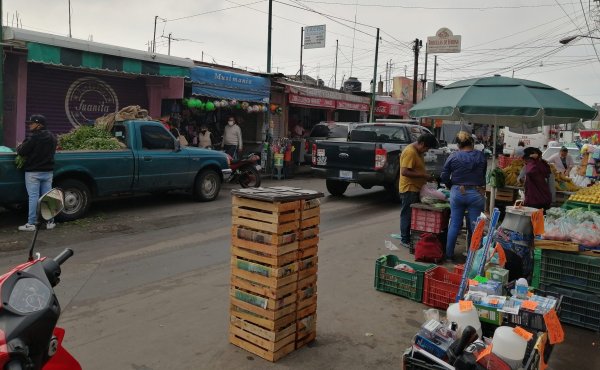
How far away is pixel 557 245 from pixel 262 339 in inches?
129

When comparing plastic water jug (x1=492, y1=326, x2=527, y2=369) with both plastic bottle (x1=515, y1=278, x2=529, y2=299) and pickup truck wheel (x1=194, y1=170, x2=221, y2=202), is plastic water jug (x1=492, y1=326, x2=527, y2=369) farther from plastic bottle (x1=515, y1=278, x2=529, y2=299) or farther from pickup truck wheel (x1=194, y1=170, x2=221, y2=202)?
pickup truck wheel (x1=194, y1=170, x2=221, y2=202)

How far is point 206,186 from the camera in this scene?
38.0 ft

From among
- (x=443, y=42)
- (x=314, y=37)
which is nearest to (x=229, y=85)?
(x=314, y=37)

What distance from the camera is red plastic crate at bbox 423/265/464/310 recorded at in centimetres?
507

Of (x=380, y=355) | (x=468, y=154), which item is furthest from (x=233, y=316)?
(x=468, y=154)

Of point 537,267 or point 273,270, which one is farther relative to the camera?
point 537,267

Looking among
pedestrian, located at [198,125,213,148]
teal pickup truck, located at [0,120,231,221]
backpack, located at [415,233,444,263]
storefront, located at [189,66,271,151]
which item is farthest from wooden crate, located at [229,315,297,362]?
pedestrian, located at [198,125,213,148]

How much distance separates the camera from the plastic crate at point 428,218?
7070 mm

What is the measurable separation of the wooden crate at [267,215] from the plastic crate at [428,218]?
371 cm

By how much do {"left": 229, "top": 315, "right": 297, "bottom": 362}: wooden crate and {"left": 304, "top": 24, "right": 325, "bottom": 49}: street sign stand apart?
66.9ft

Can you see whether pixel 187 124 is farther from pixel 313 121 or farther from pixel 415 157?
pixel 415 157

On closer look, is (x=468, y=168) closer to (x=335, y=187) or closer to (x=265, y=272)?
(x=265, y=272)

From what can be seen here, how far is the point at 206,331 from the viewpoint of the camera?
4438 millimetres

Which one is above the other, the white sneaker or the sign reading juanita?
the sign reading juanita
